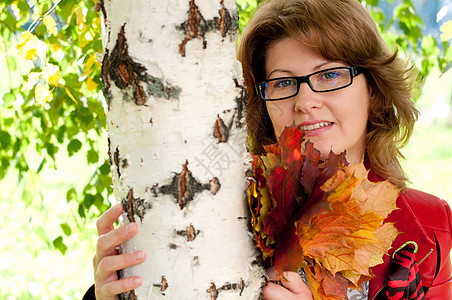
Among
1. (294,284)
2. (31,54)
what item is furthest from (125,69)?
(31,54)

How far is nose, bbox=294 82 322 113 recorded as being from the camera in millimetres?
1401

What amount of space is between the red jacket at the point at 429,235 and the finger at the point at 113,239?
0.86 meters

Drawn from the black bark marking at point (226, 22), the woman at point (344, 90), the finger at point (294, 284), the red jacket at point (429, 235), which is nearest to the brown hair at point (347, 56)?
the woman at point (344, 90)

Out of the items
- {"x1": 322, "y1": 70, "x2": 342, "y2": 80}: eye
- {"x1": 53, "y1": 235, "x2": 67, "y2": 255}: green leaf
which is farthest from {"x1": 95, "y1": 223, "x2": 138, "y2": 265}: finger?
{"x1": 53, "y1": 235, "x2": 67, "y2": 255}: green leaf

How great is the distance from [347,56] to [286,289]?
0.84m

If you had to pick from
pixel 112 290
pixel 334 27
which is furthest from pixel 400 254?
pixel 112 290

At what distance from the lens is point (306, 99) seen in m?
1.40

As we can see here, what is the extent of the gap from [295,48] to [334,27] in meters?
0.15

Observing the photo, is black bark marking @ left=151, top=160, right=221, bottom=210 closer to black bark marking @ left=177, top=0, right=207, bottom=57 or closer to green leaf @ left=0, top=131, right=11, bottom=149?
black bark marking @ left=177, top=0, right=207, bottom=57

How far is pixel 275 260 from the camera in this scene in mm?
885

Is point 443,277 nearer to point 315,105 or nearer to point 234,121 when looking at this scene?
point 315,105

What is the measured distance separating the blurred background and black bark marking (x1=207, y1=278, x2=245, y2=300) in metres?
0.51

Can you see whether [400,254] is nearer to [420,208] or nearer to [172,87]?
[420,208]

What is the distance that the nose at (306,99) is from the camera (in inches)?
55.2
